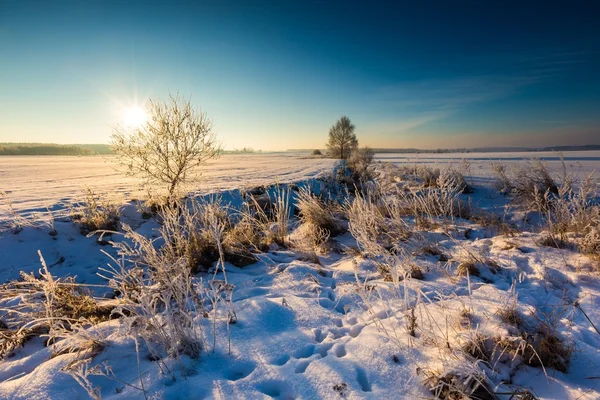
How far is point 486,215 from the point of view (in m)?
5.34

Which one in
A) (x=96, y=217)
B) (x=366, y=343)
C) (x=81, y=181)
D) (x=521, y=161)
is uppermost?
(x=521, y=161)

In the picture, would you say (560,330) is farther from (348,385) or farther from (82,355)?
(82,355)

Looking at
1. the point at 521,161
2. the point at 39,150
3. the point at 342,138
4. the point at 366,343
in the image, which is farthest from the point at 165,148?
the point at 39,150

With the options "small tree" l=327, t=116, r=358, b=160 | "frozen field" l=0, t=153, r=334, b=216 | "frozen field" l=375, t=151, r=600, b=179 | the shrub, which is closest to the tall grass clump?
"frozen field" l=0, t=153, r=334, b=216

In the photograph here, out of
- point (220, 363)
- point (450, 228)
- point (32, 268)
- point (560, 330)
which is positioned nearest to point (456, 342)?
point (560, 330)

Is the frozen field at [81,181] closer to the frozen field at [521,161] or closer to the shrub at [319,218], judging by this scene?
the shrub at [319,218]

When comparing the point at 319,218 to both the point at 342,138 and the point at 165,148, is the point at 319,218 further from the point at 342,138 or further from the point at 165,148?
the point at 342,138

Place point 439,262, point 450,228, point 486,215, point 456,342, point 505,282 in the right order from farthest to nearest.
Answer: point 486,215, point 450,228, point 439,262, point 505,282, point 456,342

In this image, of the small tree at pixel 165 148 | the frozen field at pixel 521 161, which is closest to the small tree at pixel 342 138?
the frozen field at pixel 521 161

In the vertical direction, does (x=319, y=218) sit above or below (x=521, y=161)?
below

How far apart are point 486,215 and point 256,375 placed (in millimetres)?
5413

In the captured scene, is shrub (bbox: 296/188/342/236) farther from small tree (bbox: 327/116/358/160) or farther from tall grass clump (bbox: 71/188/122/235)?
small tree (bbox: 327/116/358/160)

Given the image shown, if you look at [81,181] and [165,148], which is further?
[81,181]

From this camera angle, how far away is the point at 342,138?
4056 cm
